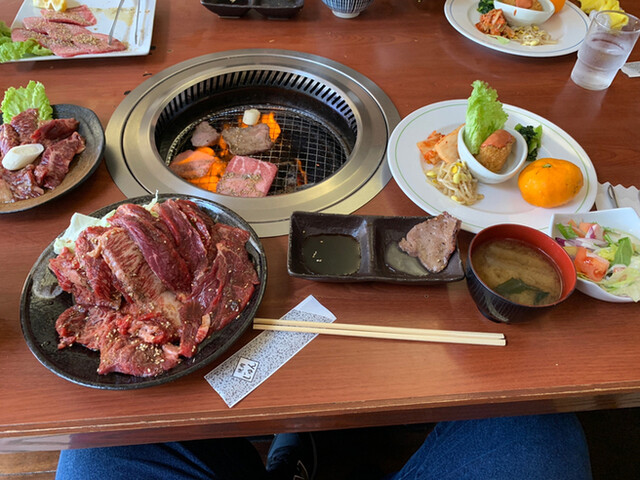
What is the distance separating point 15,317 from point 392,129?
1418mm

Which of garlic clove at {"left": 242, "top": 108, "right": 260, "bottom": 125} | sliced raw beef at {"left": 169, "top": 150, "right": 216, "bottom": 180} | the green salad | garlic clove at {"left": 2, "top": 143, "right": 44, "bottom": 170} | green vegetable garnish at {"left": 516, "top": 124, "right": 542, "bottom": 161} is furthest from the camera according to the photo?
garlic clove at {"left": 242, "top": 108, "right": 260, "bottom": 125}

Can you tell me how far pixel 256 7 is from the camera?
7.52 feet

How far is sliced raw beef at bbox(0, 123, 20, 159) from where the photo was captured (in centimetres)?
159

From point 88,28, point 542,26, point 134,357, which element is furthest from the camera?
point 542,26

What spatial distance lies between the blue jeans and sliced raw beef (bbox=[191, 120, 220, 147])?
120 centimetres

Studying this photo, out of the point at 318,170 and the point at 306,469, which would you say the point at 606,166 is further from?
the point at 306,469

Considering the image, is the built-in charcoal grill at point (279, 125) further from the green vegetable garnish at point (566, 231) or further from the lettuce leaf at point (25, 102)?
the green vegetable garnish at point (566, 231)

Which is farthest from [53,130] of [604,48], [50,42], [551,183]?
[604,48]

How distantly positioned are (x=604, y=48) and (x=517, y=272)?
4.35 feet

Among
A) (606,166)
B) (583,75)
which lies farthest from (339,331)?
(583,75)

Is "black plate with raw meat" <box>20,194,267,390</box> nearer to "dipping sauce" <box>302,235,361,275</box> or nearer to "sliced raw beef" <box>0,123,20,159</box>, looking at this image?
"dipping sauce" <box>302,235,361,275</box>

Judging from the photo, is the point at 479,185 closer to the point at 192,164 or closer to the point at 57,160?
the point at 192,164

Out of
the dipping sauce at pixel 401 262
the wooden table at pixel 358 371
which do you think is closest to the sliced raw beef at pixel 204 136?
the wooden table at pixel 358 371

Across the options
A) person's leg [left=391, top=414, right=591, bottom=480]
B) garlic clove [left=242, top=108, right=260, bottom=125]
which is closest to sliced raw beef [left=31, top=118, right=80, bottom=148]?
garlic clove [left=242, top=108, right=260, bottom=125]
